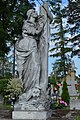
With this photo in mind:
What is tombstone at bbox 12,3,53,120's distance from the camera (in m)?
8.21

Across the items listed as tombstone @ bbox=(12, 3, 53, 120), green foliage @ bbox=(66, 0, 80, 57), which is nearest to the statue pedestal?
tombstone @ bbox=(12, 3, 53, 120)

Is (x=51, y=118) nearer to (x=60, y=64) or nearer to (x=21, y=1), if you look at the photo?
(x=21, y=1)

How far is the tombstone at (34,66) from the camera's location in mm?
8211

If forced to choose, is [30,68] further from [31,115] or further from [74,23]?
[74,23]

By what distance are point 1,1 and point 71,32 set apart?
458 inches

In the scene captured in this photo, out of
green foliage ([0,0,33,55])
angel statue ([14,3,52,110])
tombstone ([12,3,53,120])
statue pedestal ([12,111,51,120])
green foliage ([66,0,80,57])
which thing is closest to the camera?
statue pedestal ([12,111,51,120])

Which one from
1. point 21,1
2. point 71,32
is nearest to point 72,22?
point 71,32

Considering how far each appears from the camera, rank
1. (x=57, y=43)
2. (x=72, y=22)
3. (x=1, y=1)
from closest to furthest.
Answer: (x=1, y=1) → (x=72, y=22) → (x=57, y=43)

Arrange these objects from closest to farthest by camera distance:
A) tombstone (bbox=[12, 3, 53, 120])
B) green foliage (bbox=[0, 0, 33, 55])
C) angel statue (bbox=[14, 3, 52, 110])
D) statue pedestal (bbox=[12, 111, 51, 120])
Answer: statue pedestal (bbox=[12, 111, 51, 120]) < tombstone (bbox=[12, 3, 53, 120]) < angel statue (bbox=[14, 3, 52, 110]) < green foliage (bbox=[0, 0, 33, 55])

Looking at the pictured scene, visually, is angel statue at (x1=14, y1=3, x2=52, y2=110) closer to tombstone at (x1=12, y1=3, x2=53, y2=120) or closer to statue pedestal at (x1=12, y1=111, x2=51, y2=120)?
tombstone at (x1=12, y1=3, x2=53, y2=120)

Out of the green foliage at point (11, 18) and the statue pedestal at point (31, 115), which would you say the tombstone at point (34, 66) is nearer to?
the statue pedestal at point (31, 115)

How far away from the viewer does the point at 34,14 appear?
8.94 m

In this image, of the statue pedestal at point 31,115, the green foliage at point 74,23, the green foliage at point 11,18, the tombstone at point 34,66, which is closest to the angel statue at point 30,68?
the tombstone at point 34,66

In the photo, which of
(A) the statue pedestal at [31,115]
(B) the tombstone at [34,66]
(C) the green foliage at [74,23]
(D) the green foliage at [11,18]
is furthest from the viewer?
(C) the green foliage at [74,23]
